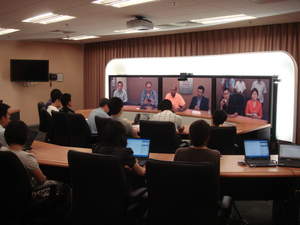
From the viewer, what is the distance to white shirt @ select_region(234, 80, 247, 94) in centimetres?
652

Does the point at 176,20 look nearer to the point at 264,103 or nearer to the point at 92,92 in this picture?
the point at 264,103

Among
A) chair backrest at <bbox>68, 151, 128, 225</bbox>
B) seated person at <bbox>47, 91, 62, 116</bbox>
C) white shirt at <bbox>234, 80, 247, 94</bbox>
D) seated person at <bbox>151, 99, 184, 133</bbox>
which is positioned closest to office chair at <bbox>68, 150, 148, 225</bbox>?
chair backrest at <bbox>68, 151, 128, 225</bbox>

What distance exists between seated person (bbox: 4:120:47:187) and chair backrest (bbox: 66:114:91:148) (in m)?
2.20

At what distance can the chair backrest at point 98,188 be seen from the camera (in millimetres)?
2336

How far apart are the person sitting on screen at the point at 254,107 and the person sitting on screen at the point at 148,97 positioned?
7.70 ft

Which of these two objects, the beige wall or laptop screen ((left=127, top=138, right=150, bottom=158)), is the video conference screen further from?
laptop screen ((left=127, top=138, right=150, bottom=158))

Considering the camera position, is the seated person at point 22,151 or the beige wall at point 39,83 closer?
the seated person at point 22,151

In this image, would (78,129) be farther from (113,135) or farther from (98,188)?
(98,188)

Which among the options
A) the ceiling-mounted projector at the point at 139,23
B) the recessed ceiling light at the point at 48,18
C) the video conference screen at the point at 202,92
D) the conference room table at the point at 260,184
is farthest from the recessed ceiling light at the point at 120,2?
the video conference screen at the point at 202,92

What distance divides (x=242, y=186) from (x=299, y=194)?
0.50 m

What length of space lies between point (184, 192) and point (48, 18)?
444cm

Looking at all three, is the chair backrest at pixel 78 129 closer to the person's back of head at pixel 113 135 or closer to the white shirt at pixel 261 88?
the person's back of head at pixel 113 135

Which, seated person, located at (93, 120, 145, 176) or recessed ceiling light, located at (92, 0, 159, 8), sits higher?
recessed ceiling light, located at (92, 0, 159, 8)

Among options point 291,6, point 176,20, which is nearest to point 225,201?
point 291,6
